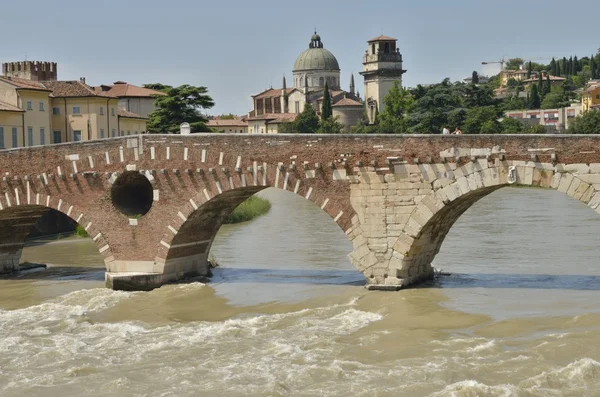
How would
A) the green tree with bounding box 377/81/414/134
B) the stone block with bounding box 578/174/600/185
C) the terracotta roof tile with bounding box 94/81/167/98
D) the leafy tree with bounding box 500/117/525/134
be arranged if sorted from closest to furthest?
1. the stone block with bounding box 578/174/600/185
2. the terracotta roof tile with bounding box 94/81/167/98
3. the leafy tree with bounding box 500/117/525/134
4. the green tree with bounding box 377/81/414/134

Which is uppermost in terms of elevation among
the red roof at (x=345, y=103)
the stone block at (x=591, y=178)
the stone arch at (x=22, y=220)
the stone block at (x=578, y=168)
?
the red roof at (x=345, y=103)

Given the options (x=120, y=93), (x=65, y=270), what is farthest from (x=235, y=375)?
(x=120, y=93)

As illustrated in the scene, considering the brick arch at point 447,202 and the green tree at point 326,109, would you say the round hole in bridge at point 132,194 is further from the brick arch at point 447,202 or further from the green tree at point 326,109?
the green tree at point 326,109

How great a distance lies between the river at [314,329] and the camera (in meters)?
18.1

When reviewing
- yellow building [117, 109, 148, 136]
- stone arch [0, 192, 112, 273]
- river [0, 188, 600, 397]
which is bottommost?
river [0, 188, 600, 397]

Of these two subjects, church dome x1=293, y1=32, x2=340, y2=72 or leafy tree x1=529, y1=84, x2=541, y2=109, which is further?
church dome x1=293, y1=32, x2=340, y2=72

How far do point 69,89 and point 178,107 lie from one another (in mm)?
6823

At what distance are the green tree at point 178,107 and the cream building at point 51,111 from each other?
1754 mm

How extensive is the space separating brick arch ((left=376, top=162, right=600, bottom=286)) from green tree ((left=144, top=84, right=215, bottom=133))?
Result: 1166 inches

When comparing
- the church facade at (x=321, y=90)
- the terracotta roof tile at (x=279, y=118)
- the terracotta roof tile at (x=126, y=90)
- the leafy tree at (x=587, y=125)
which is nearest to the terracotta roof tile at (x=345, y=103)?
the church facade at (x=321, y=90)

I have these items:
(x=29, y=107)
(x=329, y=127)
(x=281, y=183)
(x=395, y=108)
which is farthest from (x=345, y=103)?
(x=281, y=183)

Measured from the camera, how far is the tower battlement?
5456 centimetres

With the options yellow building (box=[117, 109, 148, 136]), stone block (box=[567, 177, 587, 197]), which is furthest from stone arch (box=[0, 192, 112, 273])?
yellow building (box=[117, 109, 148, 136])

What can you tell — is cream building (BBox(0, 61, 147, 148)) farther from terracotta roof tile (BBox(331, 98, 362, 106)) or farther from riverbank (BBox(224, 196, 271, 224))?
terracotta roof tile (BBox(331, 98, 362, 106))
